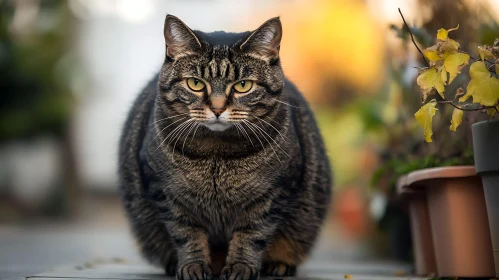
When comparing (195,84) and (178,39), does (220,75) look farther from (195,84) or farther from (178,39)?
(178,39)

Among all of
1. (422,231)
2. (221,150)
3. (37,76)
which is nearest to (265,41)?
(221,150)

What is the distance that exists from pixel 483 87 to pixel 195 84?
94 centimetres

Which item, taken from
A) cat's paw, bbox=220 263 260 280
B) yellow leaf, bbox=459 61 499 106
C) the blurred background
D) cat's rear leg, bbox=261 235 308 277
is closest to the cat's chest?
cat's paw, bbox=220 263 260 280

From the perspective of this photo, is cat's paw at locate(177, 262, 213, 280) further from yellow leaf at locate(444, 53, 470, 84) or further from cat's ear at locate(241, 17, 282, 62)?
yellow leaf at locate(444, 53, 470, 84)

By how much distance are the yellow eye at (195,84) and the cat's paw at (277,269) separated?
2.65ft

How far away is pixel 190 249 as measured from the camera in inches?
99.7

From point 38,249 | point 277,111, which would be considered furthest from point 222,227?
point 38,249

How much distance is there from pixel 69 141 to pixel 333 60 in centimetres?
400

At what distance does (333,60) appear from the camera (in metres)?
10.4

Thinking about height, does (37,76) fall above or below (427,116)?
above

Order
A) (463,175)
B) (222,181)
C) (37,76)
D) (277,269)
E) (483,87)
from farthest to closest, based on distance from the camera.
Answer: (37,76), (277,269), (222,181), (463,175), (483,87)

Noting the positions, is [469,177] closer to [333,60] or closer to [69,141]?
[333,60]

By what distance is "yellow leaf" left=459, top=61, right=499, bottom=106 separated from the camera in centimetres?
201

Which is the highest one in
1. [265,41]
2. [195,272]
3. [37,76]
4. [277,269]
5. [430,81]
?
[37,76]
